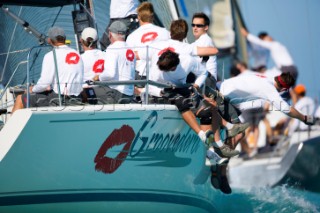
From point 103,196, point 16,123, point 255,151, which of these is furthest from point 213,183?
point 255,151

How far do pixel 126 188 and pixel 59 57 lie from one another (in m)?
1.54

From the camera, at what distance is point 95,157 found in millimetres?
12664

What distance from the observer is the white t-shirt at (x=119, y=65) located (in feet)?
42.7

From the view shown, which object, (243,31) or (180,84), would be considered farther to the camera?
(243,31)

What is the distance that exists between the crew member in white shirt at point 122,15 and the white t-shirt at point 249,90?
4.41ft

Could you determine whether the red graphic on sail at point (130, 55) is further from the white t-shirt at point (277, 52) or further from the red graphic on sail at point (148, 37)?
the white t-shirt at point (277, 52)

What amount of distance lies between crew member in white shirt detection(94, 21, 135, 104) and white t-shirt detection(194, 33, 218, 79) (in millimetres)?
1088

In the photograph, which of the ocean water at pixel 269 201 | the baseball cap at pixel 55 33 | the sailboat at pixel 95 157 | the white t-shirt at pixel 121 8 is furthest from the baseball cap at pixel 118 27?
the ocean water at pixel 269 201

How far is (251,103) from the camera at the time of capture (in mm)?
14227

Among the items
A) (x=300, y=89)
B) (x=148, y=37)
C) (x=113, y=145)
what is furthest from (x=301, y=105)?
(x=113, y=145)

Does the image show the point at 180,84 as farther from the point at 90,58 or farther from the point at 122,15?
the point at 122,15

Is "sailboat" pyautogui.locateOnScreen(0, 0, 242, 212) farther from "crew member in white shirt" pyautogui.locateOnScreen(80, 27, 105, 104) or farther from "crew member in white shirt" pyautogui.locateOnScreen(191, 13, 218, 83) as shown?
"crew member in white shirt" pyautogui.locateOnScreen(191, 13, 218, 83)

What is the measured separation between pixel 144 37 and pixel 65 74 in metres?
1.30

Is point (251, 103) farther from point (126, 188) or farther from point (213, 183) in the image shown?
point (126, 188)
